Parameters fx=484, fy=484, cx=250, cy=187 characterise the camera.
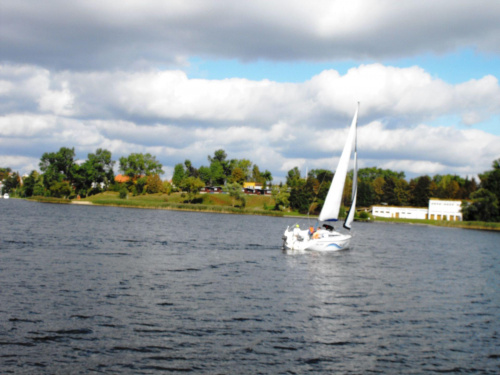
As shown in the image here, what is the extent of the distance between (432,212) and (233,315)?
5616 inches

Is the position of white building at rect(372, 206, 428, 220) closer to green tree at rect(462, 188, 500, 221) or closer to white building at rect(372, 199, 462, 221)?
white building at rect(372, 199, 462, 221)

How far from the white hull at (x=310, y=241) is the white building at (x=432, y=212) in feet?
357

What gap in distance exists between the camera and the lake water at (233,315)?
15.6 metres

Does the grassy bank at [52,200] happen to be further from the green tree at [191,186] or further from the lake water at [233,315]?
the lake water at [233,315]

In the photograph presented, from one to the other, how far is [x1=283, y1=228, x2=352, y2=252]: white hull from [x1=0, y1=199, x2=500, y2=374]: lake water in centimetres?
565

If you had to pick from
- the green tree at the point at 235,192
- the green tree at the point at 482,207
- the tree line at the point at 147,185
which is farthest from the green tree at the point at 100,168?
the green tree at the point at 482,207

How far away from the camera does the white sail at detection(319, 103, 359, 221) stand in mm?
47906

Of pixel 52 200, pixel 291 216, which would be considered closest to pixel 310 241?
pixel 291 216

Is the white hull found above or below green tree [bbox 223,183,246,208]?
below

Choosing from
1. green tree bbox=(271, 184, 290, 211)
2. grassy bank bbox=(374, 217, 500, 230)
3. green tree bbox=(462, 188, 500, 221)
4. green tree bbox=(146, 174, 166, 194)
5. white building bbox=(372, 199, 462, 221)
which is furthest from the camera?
green tree bbox=(146, 174, 166, 194)

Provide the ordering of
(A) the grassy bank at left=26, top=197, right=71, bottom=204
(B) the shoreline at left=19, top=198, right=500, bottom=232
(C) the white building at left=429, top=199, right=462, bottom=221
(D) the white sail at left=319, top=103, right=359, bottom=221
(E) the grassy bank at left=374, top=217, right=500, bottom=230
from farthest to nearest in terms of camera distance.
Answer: (A) the grassy bank at left=26, top=197, right=71, bottom=204, (C) the white building at left=429, top=199, right=462, bottom=221, (B) the shoreline at left=19, top=198, right=500, bottom=232, (E) the grassy bank at left=374, top=217, right=500, bottom=230, (D) the white sail at left=319, top=103, right=359, bottom=221

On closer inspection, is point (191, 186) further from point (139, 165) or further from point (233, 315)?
point (233, 315)

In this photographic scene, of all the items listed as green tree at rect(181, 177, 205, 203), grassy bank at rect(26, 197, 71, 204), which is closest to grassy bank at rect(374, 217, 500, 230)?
green tree at rect(181, 177, 205, 203)

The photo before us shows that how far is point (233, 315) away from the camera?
68.3ft
